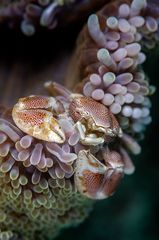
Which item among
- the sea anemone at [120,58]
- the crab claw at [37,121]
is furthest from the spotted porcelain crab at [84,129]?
the sea anemone at [120,58]

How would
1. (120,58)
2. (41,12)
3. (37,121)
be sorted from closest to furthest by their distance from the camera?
1. (37,121)
2. (120,58)
3. (41,12)

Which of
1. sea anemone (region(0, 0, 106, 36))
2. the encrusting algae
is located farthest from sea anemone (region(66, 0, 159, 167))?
sea anemone (region(0, 0, 106, 36))

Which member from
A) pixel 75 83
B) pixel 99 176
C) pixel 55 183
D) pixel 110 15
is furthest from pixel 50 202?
pixel 110 15

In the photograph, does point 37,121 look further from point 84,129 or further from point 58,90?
point 58,90

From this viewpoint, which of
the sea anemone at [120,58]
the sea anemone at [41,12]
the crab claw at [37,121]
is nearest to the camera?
the crab claw at [37,121]

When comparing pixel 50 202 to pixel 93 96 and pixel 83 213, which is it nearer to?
pixel 83 213

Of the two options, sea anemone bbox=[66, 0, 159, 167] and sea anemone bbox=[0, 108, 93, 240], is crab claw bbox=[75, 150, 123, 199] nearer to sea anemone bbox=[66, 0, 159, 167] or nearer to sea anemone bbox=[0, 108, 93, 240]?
sea anemone bbox=[0, 108, 93, 240]

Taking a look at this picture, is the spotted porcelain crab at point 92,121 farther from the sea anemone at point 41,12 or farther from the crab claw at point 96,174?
the sea anemone at point 41,12

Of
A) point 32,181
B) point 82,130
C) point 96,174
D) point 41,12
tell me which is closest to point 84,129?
point 82,130
